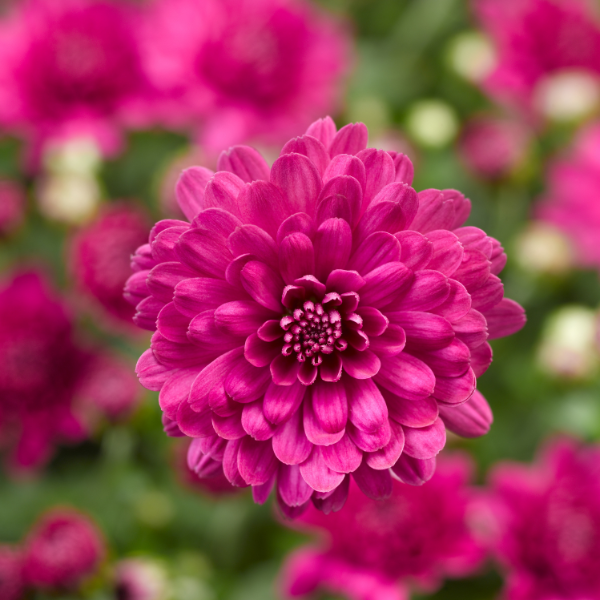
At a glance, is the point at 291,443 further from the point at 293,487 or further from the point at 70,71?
the point at 70,71

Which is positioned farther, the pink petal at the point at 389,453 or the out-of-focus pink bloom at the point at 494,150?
A: the out-of-focus pink bloom at the point at 494,150

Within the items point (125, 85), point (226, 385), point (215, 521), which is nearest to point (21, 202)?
point (125, 85)

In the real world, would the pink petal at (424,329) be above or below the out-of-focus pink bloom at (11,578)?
above

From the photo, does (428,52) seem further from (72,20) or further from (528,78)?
(72,20)

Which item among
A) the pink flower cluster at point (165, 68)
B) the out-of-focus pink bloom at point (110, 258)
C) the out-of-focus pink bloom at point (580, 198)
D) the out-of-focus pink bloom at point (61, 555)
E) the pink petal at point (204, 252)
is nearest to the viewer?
the pink petal at point (204, 252)

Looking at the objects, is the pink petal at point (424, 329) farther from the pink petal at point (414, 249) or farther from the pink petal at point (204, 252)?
the pink petal at point (204, 252)

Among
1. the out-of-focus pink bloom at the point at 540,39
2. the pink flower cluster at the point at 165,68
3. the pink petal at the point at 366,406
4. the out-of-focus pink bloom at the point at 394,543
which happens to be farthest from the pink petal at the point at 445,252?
the out-of-focus pink bloom at the point at 540,39

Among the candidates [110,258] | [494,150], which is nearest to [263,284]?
[110,258]
